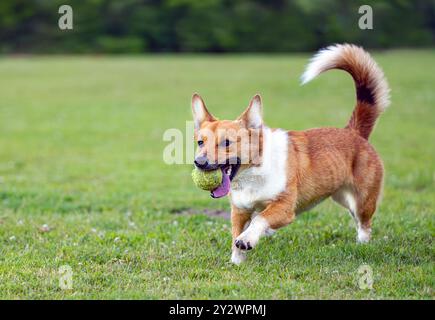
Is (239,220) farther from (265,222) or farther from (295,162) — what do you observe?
(295,162)

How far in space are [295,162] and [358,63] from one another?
1.37 m

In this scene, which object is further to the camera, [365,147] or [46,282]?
[365,147]

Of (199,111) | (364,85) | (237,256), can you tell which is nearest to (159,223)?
(237,256)

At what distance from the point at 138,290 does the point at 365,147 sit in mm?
2694

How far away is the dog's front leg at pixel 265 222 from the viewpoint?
5152mm

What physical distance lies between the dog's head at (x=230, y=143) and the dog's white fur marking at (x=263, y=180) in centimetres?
7

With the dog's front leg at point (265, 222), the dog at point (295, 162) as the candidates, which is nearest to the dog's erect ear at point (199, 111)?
the dog at point (295, 162)

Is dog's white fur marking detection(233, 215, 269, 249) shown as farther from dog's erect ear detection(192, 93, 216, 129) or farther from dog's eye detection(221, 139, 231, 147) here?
dog's erect ear detection(192, 93, 216, 129)

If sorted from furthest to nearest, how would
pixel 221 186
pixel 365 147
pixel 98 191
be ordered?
1. pixel 98 191
2. pixel 365 147
3. pixel 221 186

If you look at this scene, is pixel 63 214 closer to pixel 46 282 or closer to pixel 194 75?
pixel 46 282

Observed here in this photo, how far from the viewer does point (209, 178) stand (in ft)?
17.0
